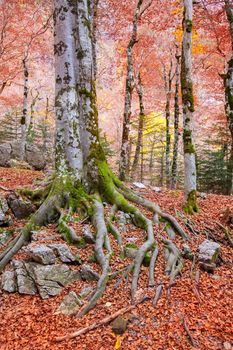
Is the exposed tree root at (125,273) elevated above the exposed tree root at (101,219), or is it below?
below

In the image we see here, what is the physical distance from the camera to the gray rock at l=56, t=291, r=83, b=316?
386cm

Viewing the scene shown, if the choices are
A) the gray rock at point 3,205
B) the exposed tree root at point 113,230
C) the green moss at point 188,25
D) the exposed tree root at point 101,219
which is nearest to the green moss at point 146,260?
the exposed tree root at point 101,219

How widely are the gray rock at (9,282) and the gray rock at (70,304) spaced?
926 millimetres

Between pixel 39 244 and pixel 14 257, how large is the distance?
1.95 ft

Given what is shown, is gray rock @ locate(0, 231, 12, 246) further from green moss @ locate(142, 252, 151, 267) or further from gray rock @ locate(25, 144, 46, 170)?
gray rock @ locate(25, 144, 46, 170)

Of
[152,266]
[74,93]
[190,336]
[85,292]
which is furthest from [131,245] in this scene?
[74,93]

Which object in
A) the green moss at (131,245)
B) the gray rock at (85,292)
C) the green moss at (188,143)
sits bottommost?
the gray rock at (85,292)

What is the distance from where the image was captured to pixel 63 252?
466 cm

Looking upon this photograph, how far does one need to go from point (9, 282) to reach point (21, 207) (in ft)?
7.42

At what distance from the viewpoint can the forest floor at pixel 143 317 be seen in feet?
11.0

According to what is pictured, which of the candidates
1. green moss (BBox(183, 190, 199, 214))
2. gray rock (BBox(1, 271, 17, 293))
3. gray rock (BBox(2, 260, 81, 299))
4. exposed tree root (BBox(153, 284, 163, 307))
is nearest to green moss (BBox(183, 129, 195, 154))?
green moss (BBox(183, 190, 199, 214))

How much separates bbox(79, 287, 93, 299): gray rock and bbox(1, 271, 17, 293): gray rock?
3.71 feet

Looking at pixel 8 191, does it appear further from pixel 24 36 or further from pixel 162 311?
pixel 24 36

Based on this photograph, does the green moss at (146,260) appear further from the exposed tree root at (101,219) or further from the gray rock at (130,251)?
the gray rock at (130,251)
